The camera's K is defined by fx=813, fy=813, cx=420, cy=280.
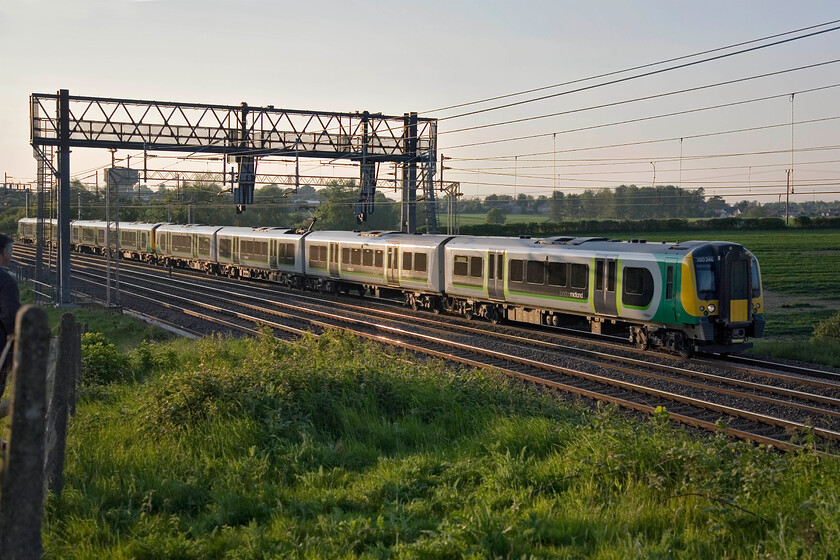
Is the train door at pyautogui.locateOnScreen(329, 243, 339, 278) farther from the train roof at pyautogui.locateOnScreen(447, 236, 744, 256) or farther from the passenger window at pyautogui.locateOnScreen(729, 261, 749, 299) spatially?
the passenger window at pyautogui.locateOnScreen(729, 261, 749, 299)

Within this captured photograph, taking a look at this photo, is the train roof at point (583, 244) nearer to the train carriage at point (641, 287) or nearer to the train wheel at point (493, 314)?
the train carriage at point (641, 287)

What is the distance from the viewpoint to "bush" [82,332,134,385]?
12.7m

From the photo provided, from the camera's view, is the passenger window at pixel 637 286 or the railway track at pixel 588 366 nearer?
the railway track at pixel 588 366

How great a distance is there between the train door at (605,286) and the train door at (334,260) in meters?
14.7

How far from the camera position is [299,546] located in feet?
18.9

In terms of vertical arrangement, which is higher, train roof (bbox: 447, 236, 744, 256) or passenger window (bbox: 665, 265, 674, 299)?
train roof (bbox: 447, 236, 744, 256)

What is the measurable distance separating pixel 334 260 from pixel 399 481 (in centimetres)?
2565

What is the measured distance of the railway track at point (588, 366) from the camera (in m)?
12.5

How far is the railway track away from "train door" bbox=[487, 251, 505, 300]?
1027 millimetres

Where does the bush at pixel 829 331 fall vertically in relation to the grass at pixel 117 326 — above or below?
above

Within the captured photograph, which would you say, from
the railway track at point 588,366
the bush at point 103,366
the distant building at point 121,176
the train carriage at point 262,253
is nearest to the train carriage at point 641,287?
the railway track at point 588,366

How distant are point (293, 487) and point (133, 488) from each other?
139 cm

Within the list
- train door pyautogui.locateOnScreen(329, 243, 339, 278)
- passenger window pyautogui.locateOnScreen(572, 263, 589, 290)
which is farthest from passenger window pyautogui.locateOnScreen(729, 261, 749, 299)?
train door pyautogui.locateOnScreen(329, 243, 339, 278)

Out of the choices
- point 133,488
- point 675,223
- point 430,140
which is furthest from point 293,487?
point 675,223
